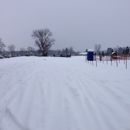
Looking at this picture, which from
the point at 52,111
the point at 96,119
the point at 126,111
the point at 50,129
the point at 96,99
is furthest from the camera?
the point at 96,99

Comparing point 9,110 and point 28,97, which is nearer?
point 9,110

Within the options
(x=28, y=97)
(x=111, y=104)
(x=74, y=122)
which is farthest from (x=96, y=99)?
(x=28, y=97)

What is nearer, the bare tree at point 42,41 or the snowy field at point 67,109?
the snowy field at point 67,109

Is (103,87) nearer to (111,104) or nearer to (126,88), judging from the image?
(126,88)

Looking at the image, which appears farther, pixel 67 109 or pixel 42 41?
pixel 42 41

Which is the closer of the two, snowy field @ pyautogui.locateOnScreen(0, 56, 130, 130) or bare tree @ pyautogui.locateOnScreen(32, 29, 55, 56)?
snowy field @ pyautogui.locateOnScreen(0, 56, 130, 130)

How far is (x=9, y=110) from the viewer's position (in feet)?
15.7

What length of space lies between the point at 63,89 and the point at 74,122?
274cm

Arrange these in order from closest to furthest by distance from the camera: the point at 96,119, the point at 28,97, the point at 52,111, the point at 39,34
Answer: the point at 96,119 → the point at 52,111 → the point at 28,97 → the point at 39,34

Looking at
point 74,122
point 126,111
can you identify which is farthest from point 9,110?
point 126,111

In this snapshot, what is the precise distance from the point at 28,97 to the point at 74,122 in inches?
104

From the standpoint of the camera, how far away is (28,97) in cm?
582

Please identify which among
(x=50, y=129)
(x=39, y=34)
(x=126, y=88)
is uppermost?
(x=39, y=34)

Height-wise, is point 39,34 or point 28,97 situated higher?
point 39,34
